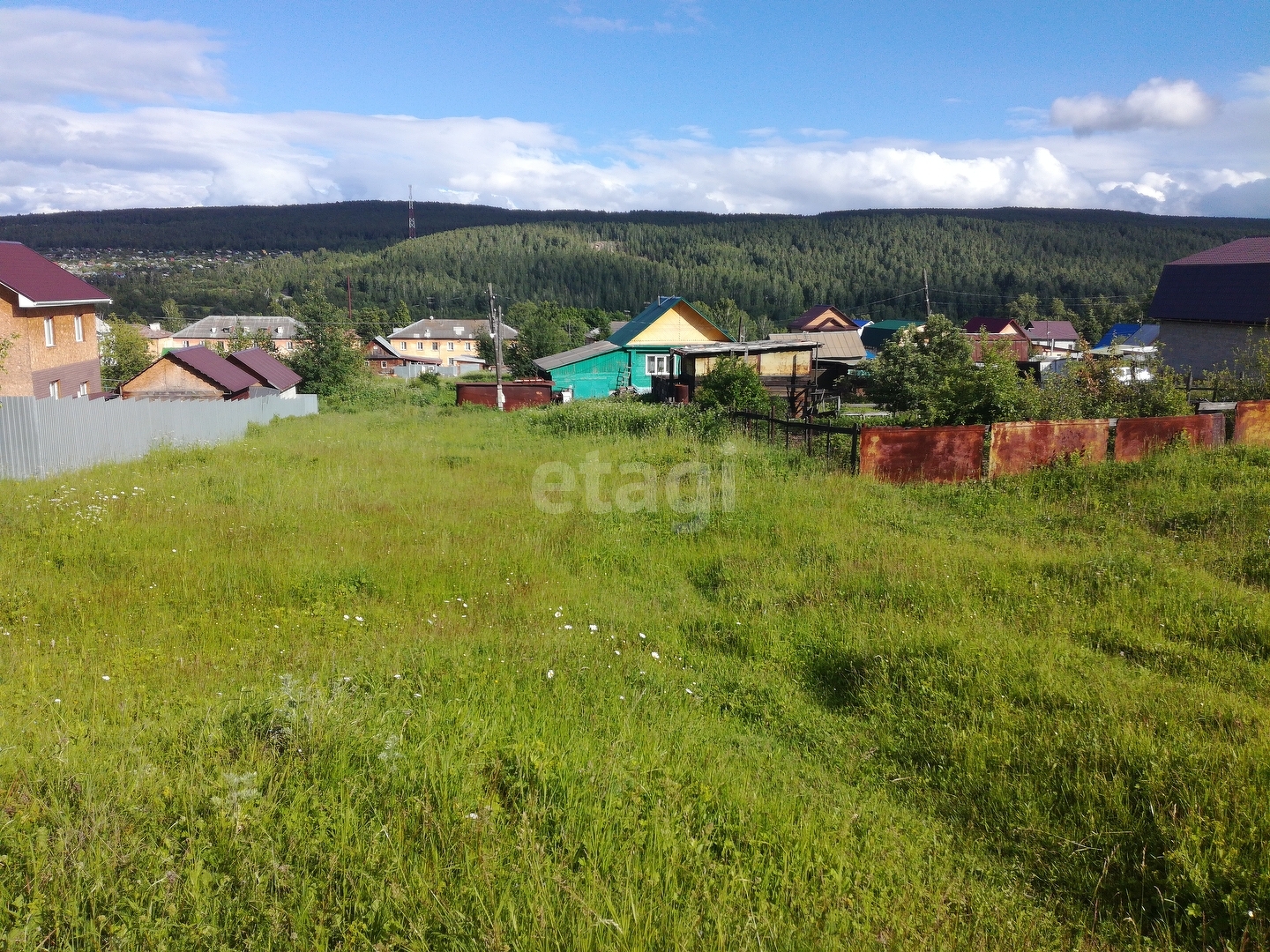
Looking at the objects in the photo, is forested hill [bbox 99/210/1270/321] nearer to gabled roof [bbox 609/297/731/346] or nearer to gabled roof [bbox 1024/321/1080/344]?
gabled roof [bbox 1024/321/1080/344]

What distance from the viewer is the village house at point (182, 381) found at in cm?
2664

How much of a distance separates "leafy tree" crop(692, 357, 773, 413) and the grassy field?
43.1 ft

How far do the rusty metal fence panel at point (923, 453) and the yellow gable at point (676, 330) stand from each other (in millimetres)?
30459

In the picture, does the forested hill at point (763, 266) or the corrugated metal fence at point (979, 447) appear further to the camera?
the forested hill at point (763, 266)

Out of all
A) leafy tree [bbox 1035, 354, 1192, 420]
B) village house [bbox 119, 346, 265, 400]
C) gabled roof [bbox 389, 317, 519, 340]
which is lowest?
leafy tree [bbox 1035, 354, 1192, 420]

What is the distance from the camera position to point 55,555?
816 centimetres

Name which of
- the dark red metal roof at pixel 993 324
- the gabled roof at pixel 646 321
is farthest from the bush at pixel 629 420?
the dark red metal roof at pixel 993 324

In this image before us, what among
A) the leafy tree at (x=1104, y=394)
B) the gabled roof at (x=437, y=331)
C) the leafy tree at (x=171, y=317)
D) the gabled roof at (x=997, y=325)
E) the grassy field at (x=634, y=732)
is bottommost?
the grassy field at (x=634, y=732)

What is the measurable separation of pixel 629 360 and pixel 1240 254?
27.9 metres

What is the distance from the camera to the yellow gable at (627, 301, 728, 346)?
141ft

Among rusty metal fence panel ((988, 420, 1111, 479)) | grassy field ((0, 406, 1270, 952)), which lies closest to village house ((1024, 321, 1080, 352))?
rusty metal fence panel ((988, 420, 1111, 479))

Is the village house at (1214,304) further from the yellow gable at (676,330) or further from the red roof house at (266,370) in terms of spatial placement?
the red roof house at (266,370)

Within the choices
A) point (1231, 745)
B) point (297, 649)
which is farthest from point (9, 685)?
point (1231, 745)

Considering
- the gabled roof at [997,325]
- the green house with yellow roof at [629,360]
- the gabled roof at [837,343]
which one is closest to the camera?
the green house with yellow roof at [629,360]
